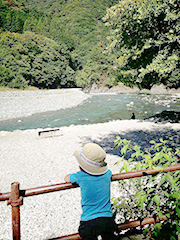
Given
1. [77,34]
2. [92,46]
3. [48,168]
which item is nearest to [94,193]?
[48,168]

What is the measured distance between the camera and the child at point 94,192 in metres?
1.69

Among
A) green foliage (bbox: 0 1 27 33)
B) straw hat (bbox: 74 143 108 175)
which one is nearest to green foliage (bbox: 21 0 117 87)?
green foliage (bbox: 0 1 27 33)

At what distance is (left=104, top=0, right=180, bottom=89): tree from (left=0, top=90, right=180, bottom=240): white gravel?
3.90 metres

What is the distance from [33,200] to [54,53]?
168 feet

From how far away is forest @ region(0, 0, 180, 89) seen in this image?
6.71 metres

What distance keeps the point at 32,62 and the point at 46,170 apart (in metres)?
45.1

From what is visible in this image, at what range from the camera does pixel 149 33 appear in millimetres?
6914

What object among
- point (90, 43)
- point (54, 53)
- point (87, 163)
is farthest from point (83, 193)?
point (90, 43)

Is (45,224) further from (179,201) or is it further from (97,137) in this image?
(97,137)

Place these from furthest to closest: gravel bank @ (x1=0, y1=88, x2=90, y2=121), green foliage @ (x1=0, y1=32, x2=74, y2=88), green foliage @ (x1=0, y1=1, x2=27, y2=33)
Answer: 1. green foliage @ (x1=0, y1=1, x2=27, y2=33)
2. green foliage @ (x1=0, y1=32, x2=74, y2=88)
3. gravel bank @ (x1=0, y1=88, x2=90, y2=121)

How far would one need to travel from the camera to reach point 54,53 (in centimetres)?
5088

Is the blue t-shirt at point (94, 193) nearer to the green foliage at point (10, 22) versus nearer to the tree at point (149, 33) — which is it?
the tree at point (149, 33)

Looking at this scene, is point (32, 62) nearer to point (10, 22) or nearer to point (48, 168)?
point (10, 22)

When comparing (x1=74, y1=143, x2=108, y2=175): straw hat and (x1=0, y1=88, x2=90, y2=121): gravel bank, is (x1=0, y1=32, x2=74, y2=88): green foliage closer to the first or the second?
(x1=0, y1=88, x2=90, y2=121): gravel bank
